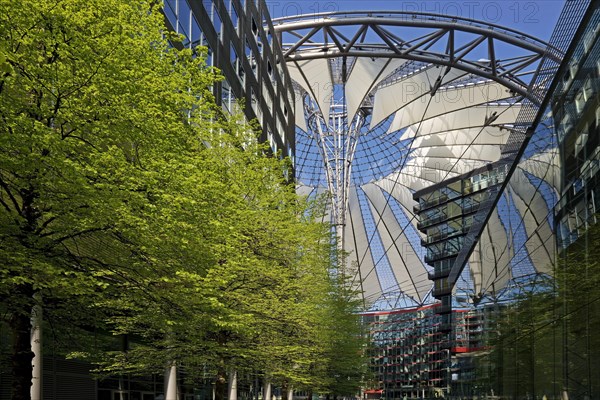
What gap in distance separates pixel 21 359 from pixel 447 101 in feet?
265

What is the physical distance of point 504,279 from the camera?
19.3 meters

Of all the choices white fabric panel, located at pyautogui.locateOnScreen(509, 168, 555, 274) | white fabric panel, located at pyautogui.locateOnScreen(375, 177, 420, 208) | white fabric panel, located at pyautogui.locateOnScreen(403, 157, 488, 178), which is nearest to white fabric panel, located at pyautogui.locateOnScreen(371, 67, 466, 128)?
white fabric panel, located at pyautogui.locateOnScreen(403, 157, 488, 178)

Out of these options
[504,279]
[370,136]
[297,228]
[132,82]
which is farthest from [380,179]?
[132,82]

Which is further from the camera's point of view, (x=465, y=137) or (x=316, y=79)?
(x=465, y=137)

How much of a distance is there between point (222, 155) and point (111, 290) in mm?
9708

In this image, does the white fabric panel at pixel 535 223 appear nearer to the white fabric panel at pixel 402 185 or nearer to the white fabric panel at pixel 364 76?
the white fabric panel at pixel 364 76

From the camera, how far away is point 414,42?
209ft

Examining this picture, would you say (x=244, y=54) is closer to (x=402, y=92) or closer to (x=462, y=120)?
(x=402, y=92)

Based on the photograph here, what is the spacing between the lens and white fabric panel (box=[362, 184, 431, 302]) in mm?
107062

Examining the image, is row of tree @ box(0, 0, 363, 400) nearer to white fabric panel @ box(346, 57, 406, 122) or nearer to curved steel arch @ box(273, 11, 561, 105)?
curved steel arch @ box(273, 11, 561, 105)

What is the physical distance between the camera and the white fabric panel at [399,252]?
107062 mm

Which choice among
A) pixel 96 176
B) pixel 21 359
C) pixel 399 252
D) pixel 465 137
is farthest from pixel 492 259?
pixel 399 252

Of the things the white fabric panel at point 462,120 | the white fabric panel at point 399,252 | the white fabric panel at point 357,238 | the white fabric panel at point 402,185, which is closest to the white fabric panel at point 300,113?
the white fabric panel at point 462,120

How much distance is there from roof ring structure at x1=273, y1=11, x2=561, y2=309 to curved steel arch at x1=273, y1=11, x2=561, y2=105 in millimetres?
107
